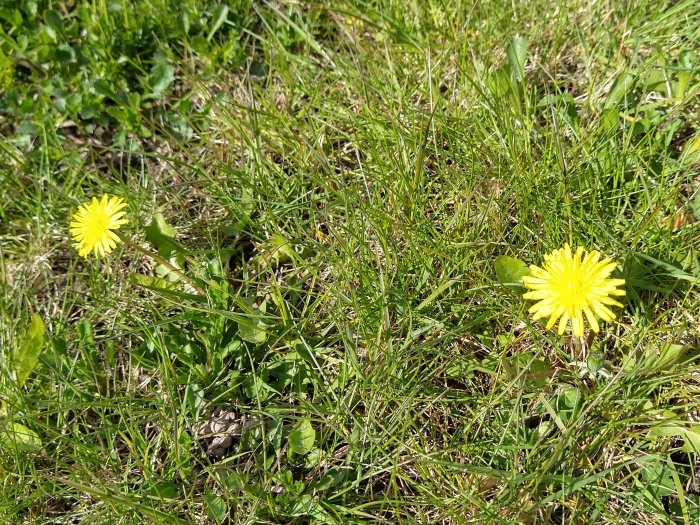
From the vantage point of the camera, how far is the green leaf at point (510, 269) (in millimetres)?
2047

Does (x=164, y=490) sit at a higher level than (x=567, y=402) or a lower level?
lower

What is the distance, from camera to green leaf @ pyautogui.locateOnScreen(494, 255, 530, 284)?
6.72 feet

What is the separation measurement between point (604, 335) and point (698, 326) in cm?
26

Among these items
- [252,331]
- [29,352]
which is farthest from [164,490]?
[29,352]

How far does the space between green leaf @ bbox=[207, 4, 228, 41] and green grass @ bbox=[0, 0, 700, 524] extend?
0.20 metres

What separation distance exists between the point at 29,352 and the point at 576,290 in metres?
1.72

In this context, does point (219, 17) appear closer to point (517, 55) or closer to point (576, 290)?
Answer: point (517, 55)

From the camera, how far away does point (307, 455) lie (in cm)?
211

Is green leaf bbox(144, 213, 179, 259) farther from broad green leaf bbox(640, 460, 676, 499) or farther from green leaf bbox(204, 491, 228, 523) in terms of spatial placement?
broad green leaf bbox(640, 460, 676, 499)

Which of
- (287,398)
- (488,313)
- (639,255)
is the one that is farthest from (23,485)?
(639,255)

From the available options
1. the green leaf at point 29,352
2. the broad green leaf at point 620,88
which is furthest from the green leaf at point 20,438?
the broad green leaf at point 620,88

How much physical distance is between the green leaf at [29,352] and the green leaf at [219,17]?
52.9 inches

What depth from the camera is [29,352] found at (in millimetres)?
2312

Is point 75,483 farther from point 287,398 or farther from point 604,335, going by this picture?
point 604,335
